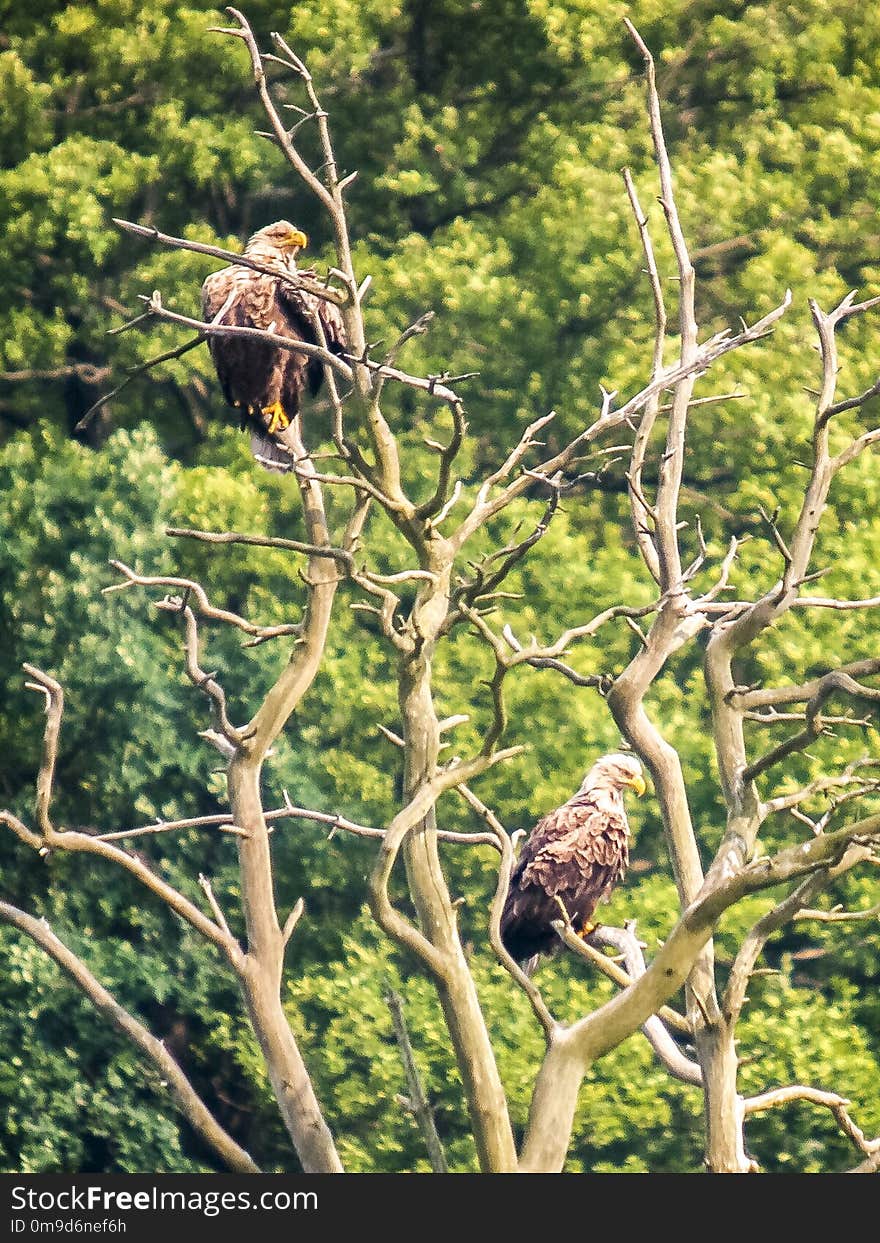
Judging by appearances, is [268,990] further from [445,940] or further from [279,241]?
[279,241]

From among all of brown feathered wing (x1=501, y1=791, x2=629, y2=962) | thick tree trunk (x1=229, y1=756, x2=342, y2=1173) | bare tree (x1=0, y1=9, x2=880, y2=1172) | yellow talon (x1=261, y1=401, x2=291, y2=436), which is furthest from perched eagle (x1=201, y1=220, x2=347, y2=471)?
brown feathered wing (x1=501, y1=791, x2=629, y2=962)

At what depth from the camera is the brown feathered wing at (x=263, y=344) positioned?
307 inches

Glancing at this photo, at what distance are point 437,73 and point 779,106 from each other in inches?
125

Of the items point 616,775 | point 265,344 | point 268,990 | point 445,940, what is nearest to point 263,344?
point 265,344

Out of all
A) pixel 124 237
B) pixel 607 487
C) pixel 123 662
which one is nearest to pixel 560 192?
pixel 607 487

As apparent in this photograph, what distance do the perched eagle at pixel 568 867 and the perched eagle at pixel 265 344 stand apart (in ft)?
7.83

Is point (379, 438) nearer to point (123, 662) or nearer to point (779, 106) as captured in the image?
point (123, 662)

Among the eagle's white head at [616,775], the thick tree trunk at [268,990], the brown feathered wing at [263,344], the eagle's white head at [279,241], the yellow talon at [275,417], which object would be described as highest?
the eagle's white head at [279,241]

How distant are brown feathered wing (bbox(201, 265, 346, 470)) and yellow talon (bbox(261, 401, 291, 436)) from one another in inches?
0.7

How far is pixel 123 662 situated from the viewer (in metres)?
15.3

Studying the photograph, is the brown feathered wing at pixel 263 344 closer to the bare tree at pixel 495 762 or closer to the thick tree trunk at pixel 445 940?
the bare tree at pixel 495 762

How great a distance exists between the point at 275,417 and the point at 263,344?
1.83 feet

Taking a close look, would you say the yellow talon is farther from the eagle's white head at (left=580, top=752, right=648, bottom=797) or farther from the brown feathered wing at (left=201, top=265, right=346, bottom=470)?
the eagle's white head at (left=580, top=752, right=648, bottom=797)

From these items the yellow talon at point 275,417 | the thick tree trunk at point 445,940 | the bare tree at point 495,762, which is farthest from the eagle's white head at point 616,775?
the yellow talon at point 275,417
